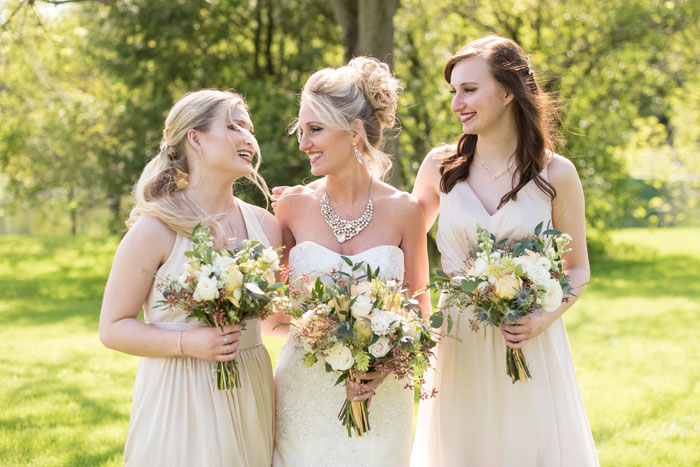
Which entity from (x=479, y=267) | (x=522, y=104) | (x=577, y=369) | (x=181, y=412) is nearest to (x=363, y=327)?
(x=479, y=267)

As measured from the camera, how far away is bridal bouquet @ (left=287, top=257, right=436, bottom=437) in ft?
10.5

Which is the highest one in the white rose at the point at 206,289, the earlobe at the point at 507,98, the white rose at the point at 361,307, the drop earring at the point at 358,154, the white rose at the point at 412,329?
the earlobe at the point at 507,98

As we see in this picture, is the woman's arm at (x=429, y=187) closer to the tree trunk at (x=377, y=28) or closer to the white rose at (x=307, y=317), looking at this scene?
the white rose at (x=307, y=317)

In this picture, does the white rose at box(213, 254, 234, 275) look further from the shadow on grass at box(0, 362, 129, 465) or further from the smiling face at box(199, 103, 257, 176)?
the shadow on grass at box(0, 362, 129, 465)

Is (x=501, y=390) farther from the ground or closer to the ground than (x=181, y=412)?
closer to the ground

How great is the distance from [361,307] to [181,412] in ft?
3.33

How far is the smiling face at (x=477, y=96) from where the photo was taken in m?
3.98

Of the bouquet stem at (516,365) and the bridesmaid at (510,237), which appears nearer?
the bouquet stem at (516,365)

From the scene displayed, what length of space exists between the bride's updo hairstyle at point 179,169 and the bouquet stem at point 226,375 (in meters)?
0.61

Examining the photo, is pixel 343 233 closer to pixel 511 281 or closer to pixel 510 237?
pixel 510 237

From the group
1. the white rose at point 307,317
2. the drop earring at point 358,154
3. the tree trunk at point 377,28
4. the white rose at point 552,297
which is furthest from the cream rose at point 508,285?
the tree trunk at point 377,28

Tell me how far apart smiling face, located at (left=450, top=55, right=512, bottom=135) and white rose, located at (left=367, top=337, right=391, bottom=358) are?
1469mm

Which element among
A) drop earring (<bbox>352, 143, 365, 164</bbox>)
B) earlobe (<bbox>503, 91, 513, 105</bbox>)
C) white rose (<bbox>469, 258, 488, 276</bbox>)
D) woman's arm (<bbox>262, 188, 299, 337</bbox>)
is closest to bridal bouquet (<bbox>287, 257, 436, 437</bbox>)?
white rose (<bbox>469, 258, 488, 276</bbox>)

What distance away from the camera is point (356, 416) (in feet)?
11.6
